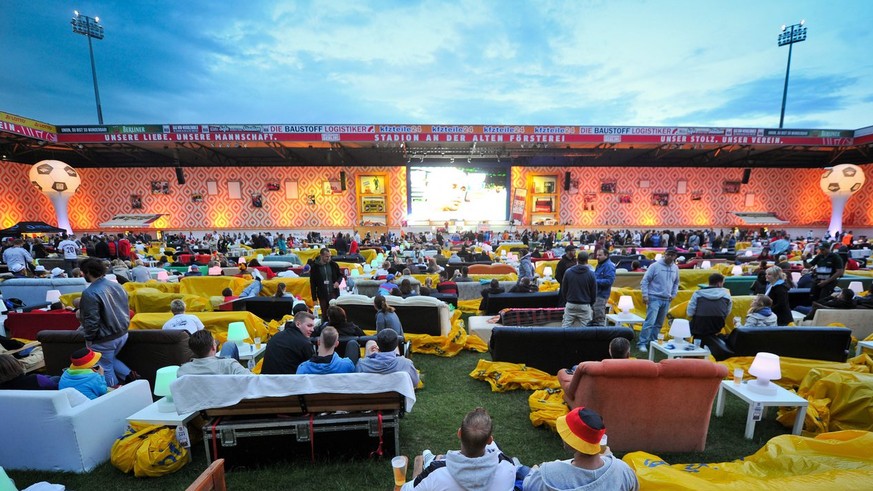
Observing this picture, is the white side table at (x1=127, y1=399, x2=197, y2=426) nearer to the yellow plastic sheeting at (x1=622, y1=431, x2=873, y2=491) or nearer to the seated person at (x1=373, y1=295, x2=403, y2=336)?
the seated person at (x1=373, y1=295, x2=403, y2=336)

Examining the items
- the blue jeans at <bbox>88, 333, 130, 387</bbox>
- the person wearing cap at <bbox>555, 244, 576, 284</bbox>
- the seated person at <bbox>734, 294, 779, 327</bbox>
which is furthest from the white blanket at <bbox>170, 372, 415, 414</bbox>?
the seated person at <bbox>734, 294, 779, 327</bbox>

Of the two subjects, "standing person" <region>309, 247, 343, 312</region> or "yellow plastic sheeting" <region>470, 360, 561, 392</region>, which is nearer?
"yellow plastic sheeting" <region>470, 360, 561, 392</region>

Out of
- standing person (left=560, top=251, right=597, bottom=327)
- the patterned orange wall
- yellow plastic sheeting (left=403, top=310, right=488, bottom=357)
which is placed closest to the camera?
standing person (left=560, top=251, right=597, bottom=327)

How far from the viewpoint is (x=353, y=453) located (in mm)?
2979

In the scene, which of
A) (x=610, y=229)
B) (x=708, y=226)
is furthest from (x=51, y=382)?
(x=708, y=226)

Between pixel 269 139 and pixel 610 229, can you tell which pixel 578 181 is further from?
pixel 269 139

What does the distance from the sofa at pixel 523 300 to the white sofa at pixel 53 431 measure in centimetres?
507

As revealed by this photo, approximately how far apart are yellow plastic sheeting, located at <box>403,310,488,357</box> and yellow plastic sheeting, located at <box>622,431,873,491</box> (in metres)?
3.07

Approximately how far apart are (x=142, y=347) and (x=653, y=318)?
6.57 meters

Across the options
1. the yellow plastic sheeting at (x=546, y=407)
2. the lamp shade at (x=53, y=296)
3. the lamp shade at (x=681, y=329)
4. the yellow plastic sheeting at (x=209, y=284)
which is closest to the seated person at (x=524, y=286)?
the lamp shade at (x=681, y=329)

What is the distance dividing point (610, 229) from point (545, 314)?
16437mm

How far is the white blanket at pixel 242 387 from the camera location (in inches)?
106

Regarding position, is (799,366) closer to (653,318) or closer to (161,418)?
(653,318)

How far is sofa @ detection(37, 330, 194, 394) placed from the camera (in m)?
4.04
